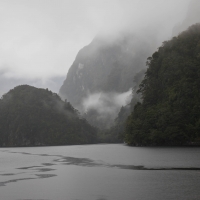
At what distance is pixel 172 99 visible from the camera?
138m

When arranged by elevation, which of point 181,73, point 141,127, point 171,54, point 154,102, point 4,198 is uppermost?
point 171,54

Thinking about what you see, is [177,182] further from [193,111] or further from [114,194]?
[193,111]

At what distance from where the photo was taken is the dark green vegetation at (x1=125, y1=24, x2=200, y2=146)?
128 meters

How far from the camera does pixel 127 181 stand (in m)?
37.7

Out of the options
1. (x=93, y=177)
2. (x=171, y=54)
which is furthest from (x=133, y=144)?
(x=93, y=177)

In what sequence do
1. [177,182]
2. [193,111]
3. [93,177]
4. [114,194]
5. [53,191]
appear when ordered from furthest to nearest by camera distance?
[193,111], [93,177], [177,182], [53,191], [114,194]

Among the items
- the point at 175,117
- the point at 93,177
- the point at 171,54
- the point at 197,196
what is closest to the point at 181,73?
the point at 171,54

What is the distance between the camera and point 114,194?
30.1 metres

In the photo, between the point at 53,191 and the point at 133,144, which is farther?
the point at 133,144

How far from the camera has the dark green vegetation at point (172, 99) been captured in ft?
419

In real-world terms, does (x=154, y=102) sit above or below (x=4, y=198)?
above

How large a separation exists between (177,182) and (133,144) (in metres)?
122

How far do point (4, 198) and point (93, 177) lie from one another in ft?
49.9

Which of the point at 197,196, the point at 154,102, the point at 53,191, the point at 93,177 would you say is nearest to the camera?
the point at 197,196
